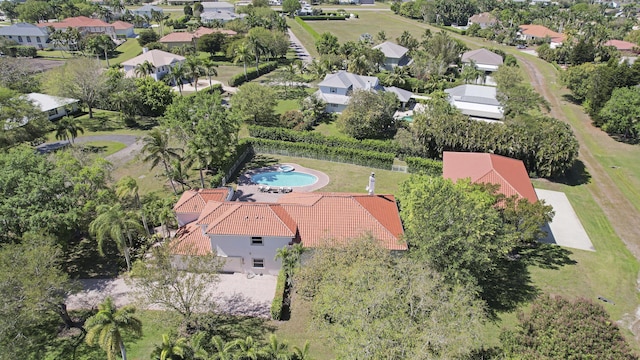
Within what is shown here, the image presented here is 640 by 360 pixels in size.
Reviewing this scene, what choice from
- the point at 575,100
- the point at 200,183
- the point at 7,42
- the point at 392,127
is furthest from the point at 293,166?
the point at 7,42

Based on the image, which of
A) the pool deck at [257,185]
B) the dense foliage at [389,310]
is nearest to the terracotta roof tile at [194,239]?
the pool deck at [257,185]

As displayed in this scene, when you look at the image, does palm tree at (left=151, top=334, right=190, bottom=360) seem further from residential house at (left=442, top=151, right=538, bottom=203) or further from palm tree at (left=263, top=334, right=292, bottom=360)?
residential house at (left=442, top=151, right=538, bottom=203)

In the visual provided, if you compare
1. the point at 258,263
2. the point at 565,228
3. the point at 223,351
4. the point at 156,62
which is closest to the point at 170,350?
the point at 223,351

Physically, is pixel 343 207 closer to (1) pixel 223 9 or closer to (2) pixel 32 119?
(2) pixel 32 119

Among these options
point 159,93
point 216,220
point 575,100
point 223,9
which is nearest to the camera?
point 216,220

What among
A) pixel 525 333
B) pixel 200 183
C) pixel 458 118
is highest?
pixel 458 118

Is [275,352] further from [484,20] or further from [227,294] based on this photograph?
[484,20]
